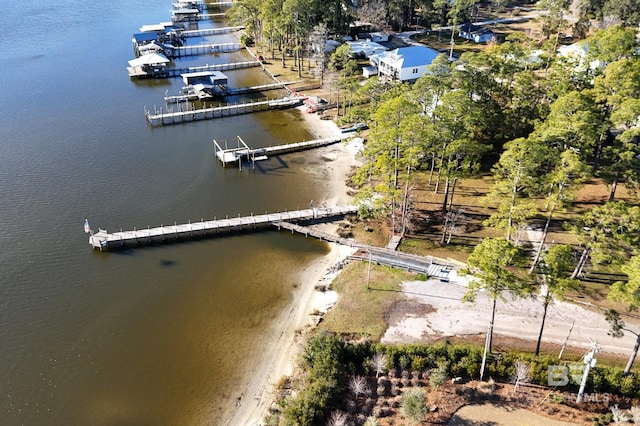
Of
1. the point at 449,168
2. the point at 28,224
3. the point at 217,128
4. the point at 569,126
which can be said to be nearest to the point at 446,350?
the point at 449,168

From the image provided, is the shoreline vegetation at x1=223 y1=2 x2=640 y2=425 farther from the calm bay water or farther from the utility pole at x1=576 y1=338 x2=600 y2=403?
the calm bay water

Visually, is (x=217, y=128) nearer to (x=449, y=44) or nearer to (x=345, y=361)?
(x=345, y=361)

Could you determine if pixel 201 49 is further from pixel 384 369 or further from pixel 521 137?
pixel 384 369

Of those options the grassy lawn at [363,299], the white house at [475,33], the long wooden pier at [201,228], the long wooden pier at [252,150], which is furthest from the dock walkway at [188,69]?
the grassy lawn at [363,299]

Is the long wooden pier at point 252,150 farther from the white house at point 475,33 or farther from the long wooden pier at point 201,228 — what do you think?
the white house at point 475,33

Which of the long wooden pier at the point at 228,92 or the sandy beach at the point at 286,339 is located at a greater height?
the long wooden pier at the point at 228,92

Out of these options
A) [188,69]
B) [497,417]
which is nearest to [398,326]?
[497,417]
